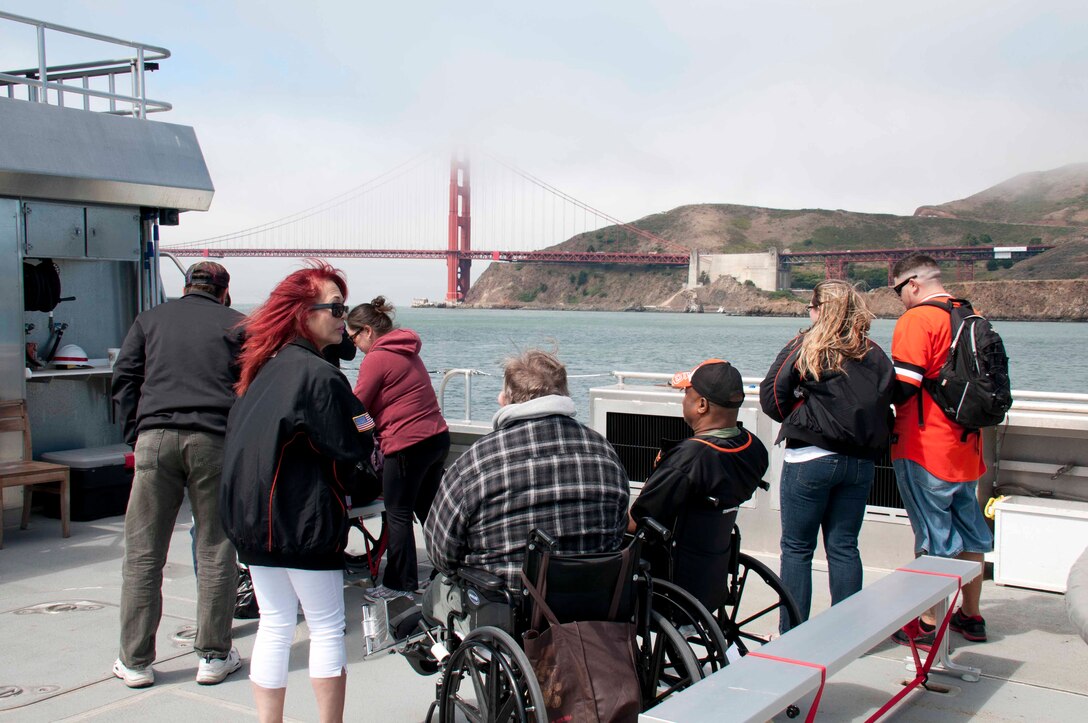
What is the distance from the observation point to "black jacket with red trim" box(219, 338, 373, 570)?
2604 mm

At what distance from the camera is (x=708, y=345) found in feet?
175

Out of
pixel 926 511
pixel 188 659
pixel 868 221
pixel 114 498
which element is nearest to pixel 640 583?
pixel 926 511

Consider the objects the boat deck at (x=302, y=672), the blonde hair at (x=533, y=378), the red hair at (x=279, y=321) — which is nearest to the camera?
the blonde hair at (x=533, y=378)

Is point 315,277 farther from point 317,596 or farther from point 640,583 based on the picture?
point 640,583

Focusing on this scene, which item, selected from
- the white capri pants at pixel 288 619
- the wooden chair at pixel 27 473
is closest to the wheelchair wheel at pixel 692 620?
the white capri pants at pixel 288 619

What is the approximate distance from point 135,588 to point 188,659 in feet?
1.56

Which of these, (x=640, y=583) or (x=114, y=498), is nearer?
(x=640, y=583)

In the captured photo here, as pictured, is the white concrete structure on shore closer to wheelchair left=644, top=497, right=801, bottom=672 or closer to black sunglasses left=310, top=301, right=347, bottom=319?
wheelchair left=644, top=497, right=801, bottom=672

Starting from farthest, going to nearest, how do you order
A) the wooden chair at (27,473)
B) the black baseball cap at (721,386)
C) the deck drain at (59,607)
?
the wooden chair at (27,473) → the deck drain at (59,607) → the black baseball cap at (721,386)

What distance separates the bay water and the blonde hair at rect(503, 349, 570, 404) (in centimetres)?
1531

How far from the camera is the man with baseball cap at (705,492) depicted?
291 centimetres

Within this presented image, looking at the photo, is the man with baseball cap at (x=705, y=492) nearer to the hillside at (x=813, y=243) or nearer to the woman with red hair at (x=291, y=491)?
the woman with red hair at (x=291, y=491)

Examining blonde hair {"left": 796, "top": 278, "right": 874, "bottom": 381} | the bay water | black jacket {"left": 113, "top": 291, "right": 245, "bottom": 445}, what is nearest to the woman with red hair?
black jacket {"left": 113, "top": 291, "right": 245, "bottom": 445}

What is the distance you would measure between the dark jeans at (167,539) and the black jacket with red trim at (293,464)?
2.82ft
